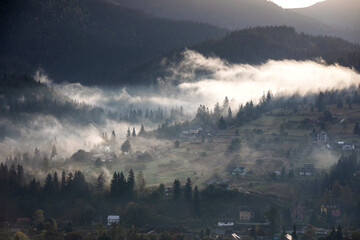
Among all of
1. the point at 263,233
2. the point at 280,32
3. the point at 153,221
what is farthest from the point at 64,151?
the point at 280,32

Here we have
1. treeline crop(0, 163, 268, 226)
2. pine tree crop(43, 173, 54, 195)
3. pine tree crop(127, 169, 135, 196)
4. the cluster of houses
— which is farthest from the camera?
the cluster of houses

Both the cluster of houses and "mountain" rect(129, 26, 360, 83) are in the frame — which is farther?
"mountain" rect(129, 26, 360, 83)

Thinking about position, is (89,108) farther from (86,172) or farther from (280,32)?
(86,172)

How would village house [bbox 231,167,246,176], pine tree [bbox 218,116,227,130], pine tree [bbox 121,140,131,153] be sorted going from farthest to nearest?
pine tree [bbox 218,116,227,130] < pine tree [bbox 121,140,131,153] < village house [bbox 231,167,246,176]

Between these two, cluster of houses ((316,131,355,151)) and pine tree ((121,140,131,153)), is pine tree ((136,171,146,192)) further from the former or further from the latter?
cluster of houses ((316,131,355,151))

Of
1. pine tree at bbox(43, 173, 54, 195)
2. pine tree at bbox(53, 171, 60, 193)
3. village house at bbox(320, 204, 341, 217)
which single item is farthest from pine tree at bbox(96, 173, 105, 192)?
village house at bbox(320, 204, 341, 217)

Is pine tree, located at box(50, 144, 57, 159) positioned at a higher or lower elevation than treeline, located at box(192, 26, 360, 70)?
lower

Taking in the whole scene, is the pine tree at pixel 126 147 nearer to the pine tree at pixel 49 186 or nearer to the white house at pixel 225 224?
the pine tree at pixel 49 186
